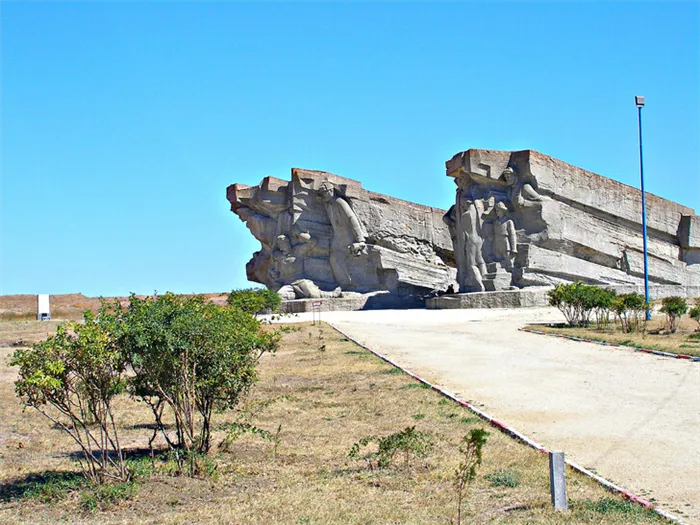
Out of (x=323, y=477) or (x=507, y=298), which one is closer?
(x=323, y=477)

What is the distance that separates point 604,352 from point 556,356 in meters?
1.09

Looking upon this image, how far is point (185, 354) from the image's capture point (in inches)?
240

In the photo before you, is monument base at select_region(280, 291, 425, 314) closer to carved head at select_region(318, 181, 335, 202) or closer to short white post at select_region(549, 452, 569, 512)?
carved head at select_region(318, 181, 335, 202)

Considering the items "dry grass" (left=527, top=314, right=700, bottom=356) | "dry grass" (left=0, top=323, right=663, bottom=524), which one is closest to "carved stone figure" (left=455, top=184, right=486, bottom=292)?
"dry grass" (left=527, top=314, right=700, bottom=356)

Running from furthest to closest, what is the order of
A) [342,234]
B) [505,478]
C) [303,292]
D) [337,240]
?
[337,240], [342,234], [303,292], [505,478]

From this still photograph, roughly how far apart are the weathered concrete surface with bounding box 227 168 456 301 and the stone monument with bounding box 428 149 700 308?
444 centimetres

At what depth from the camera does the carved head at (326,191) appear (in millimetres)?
34250

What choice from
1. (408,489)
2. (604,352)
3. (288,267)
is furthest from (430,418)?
(288,267)

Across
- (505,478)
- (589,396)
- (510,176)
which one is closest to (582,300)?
(510,176)

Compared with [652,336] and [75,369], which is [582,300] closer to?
[652,336]

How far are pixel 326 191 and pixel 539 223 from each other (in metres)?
9.82

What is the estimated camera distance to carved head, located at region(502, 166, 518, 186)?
2953 cm

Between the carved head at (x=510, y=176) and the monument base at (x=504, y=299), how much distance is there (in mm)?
4162

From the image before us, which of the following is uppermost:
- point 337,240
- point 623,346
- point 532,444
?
point 337,240
